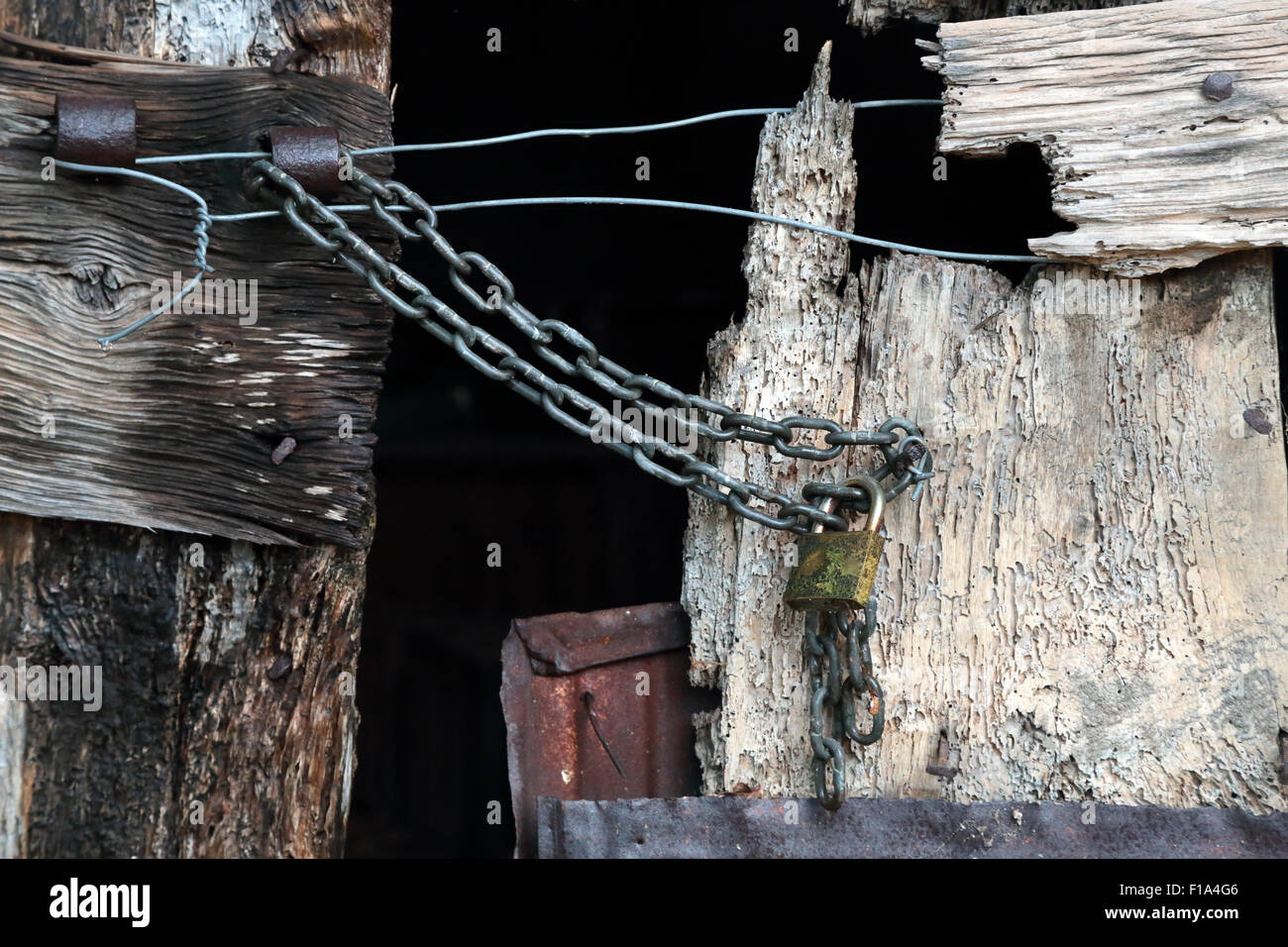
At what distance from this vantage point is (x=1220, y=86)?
135 centimetres

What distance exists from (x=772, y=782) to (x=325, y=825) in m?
0.61

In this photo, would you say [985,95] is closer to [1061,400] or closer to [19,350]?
[1061,400]

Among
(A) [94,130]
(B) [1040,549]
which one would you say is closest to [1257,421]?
(B) [1040,549]

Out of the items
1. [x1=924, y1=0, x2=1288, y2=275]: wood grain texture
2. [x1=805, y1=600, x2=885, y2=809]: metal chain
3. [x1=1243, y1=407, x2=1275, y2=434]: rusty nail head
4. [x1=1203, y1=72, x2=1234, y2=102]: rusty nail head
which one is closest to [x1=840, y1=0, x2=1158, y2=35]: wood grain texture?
[x1=924, y1=0, x2=1288, y2=275]: wood grain texture

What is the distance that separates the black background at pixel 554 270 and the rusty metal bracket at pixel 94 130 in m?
1.06

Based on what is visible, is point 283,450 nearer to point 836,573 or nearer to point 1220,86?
point 836,573

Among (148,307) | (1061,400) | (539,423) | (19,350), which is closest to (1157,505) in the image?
Answer: (1061,400)

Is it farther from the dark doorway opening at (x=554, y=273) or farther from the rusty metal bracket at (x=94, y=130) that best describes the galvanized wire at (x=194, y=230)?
the dark doorway opening at (x=554, y=273)

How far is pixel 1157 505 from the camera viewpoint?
55.1 inches

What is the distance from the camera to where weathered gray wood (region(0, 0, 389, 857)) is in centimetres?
132

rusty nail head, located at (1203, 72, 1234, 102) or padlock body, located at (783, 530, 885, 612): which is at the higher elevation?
rusty nail head, located at (1203, 72, 1234, 102)

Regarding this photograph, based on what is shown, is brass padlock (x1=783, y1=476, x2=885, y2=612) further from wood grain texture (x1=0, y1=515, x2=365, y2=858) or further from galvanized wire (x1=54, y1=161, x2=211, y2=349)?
galvanized wire (x1=54, y1=161, x2=211, y2=349)

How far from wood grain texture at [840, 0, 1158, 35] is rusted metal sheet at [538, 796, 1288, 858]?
1081mm

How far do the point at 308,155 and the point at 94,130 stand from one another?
249 millimetres
